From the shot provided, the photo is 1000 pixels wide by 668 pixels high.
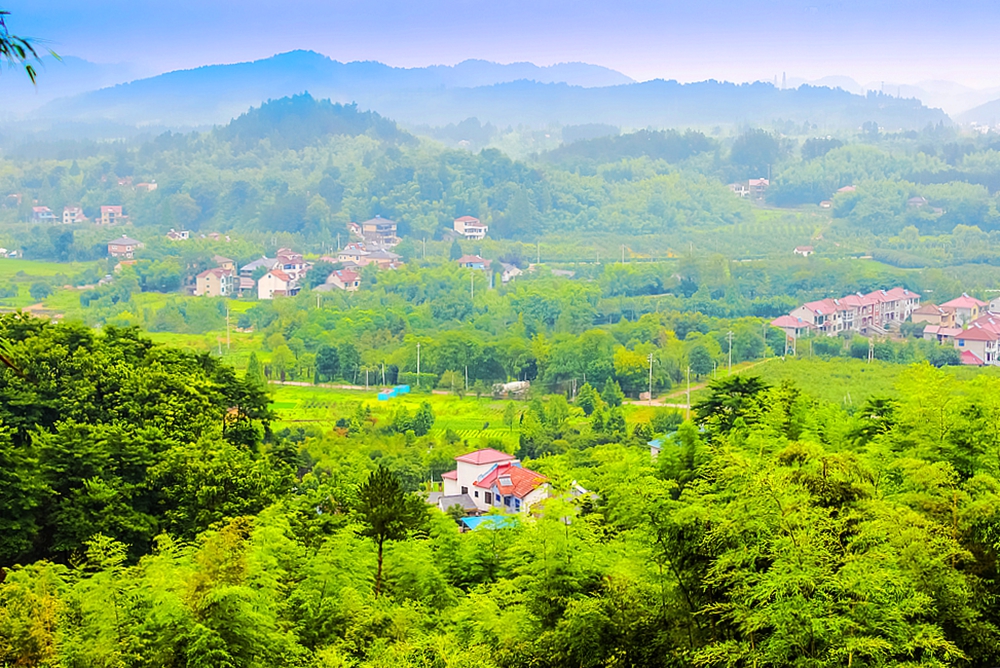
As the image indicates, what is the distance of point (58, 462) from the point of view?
7172 mm

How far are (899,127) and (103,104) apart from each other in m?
56.2

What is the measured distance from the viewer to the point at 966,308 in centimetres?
2386

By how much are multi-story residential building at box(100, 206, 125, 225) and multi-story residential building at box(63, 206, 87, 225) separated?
736 millimetres

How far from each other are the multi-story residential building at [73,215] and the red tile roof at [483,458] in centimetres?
3348

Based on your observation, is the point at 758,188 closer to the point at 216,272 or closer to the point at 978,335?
the point at 216,272

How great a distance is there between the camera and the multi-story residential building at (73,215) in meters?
41.6

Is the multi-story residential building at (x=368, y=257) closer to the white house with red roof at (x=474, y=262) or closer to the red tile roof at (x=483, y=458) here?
the white house with red roof at (x=474, y=262)

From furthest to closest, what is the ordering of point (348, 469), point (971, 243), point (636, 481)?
1. point (971, 243)
2. point (348, 469)
3. point (636, 481)

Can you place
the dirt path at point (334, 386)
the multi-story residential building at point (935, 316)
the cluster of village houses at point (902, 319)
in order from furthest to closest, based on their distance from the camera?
the multi-story residential building at point (935, 316) < the cluster of village houses at point (902, 319) < the dirt path at point (334, 386)

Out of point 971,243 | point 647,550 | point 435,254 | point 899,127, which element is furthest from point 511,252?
point 899,127

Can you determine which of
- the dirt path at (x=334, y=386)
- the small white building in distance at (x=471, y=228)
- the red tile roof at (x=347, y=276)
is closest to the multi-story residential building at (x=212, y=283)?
the red tile roof at (x=347, y=276)

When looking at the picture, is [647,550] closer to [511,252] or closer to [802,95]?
[511,252]

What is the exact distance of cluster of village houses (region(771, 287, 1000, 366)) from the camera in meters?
20.7

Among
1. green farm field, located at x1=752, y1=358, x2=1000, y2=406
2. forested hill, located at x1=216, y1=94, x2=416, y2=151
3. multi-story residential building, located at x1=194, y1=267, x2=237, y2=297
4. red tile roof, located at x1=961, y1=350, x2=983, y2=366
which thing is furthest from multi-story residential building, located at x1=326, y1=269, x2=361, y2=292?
forested hill, located at x1=216, y1=94, x2=416, y2=151
